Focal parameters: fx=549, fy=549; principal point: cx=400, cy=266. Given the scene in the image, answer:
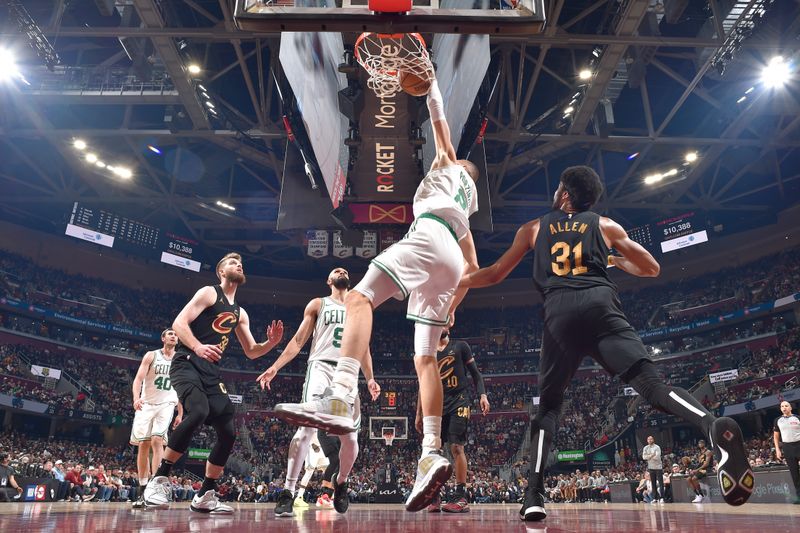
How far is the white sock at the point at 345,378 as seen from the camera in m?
3.11

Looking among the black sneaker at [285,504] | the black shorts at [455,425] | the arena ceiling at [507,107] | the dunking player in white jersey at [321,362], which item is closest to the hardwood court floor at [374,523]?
the black sneaker at [285,504]

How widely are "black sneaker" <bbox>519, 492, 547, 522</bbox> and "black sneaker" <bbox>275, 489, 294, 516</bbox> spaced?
2286 mm

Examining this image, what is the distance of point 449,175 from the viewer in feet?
12.6

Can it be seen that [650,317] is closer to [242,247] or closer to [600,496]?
[600,496]

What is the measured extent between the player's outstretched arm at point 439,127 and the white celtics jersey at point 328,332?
274 cm

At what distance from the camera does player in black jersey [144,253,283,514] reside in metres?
5.10

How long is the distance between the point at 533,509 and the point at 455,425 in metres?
3.83

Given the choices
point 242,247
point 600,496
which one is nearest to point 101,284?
point 242,247

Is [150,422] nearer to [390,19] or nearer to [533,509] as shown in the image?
[533,509]

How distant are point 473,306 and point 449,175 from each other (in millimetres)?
33843

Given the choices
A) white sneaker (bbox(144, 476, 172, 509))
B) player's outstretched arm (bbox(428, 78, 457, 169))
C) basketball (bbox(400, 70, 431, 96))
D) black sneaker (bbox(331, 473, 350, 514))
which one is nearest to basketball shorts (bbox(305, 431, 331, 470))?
black sneaker (bbox(331, 473, 350, 514))

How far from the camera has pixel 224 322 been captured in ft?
18.5

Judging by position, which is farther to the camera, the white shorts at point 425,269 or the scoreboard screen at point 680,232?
the scoreboard screen at point 680,232

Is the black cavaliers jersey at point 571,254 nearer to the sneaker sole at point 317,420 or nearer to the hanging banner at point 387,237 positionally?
the sneaker sole at point 317,420
